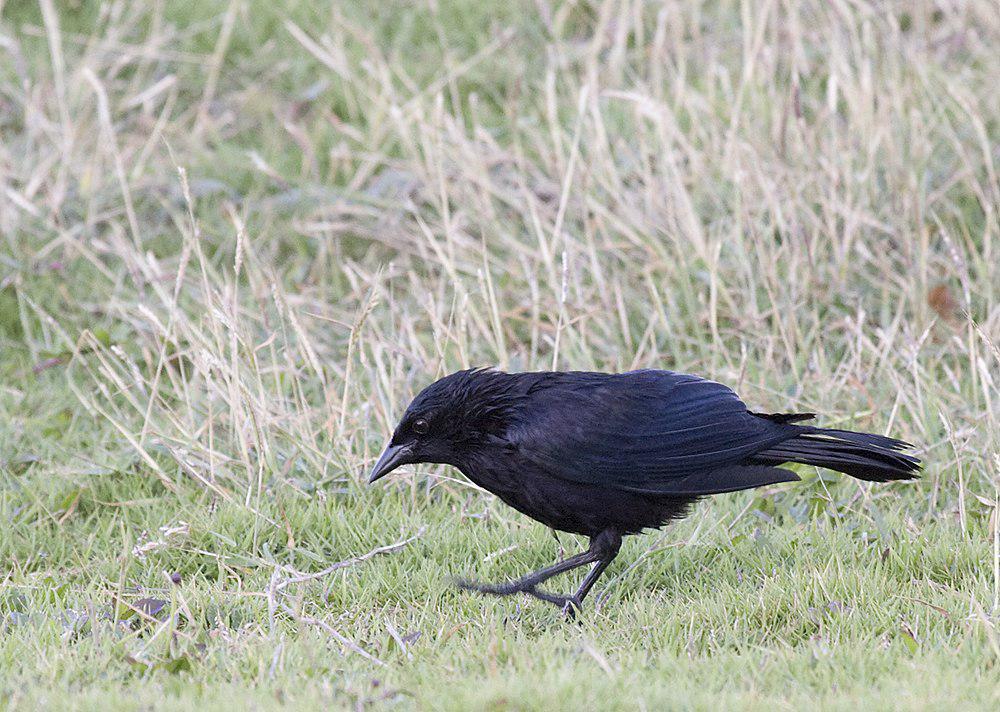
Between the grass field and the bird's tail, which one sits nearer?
the grass field

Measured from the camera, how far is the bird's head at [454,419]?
13.1 ft

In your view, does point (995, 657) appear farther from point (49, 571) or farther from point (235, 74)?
point (235, 74)

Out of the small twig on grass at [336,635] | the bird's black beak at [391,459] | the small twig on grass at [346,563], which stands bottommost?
the small twig on grass at [346,563]

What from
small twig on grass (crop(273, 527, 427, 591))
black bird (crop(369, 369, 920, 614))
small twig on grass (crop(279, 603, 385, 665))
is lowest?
small twig on grass (crop(273, 527, 427, 591))

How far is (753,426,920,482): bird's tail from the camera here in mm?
3834

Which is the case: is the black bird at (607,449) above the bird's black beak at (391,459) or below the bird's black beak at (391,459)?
above

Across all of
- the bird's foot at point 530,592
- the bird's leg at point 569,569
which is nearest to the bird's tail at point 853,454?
the bird's leg at point 569,569

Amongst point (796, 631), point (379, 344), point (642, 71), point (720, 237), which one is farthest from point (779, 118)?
point (796, 631)

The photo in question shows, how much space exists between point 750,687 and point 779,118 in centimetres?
354

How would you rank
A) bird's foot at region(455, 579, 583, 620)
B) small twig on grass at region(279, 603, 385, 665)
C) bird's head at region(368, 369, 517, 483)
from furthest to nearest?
bird's head at region(368, 369, 517, 483) → bird's foot at region(455, 579, 583, 620) → small twig on grass at region(279, 603, 385, 665)

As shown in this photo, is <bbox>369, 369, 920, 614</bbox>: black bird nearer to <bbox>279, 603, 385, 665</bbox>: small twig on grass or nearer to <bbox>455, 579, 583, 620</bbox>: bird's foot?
<bbox>455, 579, 583, 620</bbox>: bird's foot

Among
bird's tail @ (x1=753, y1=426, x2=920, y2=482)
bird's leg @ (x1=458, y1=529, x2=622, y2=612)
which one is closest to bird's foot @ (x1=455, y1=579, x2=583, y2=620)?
bird's leg @ (x1=458, y1=529, x2=622, y2=612)

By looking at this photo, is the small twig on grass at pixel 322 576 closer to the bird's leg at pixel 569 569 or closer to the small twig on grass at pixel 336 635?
the small twig on grass at pixel 336 635

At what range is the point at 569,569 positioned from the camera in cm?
395
